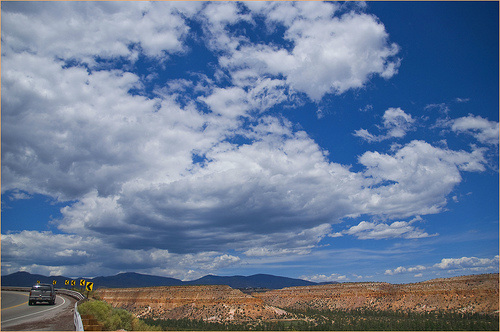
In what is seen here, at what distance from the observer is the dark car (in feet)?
113

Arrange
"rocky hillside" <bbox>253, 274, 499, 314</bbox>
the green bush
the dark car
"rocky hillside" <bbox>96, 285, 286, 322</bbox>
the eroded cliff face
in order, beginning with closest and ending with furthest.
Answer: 1. the green bush
2. the dark car
3. "rocky hillside" <bbox>253, 274, 499, 314</bbox>
4. the eroded cliff face
5. "rocky hillside" <bbox>96, 285, 286, 322</bbox>

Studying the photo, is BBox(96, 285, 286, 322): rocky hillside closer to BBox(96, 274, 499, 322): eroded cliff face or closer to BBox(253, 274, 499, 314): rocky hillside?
BBox(96, 274, 499, 322): eroded cliff face

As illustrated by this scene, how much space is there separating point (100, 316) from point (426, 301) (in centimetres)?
10125

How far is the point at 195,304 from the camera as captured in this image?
3939 inches

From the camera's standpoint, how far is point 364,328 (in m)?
75.3

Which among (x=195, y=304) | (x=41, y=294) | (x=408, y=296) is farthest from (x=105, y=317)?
(x=408, y=296)

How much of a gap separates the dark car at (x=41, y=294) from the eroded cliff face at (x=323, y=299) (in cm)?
5852

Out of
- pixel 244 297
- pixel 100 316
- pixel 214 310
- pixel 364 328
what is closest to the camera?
pixel 100 316

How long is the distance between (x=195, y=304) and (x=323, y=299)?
160ft

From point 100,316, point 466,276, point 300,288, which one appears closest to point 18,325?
point 100,316

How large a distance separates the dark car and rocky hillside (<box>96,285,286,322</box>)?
58217 millimetres

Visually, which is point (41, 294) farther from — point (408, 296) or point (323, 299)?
point (323, 299)

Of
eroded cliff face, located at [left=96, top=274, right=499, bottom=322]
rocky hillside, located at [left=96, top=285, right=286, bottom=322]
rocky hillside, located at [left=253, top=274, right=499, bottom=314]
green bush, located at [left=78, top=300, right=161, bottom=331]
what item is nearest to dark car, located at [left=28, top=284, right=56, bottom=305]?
green bush, located at [left=78, top=300, right=161, bottom=331]

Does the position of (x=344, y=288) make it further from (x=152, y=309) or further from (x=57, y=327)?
(x=57, y=327)
